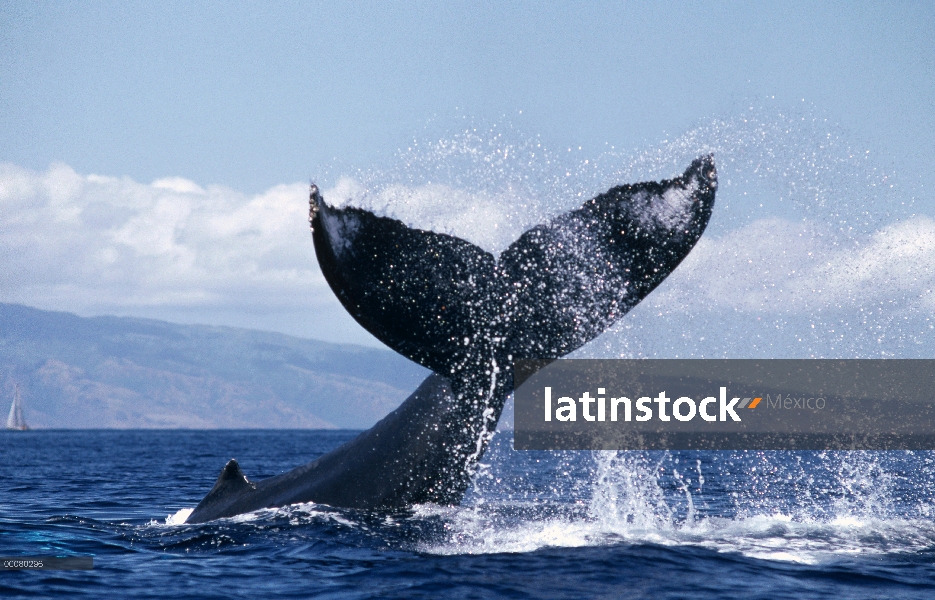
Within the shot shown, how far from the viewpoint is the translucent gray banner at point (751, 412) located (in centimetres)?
6519

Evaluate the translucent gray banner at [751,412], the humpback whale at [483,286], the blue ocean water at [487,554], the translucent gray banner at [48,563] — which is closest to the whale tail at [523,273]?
the humpback whale at [483,286]

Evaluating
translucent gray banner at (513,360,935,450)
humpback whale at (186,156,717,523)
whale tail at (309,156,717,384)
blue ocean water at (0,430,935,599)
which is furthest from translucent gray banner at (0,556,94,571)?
translucent gray banner at (513,360,935,450)

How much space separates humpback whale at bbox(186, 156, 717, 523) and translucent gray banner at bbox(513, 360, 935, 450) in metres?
48.8

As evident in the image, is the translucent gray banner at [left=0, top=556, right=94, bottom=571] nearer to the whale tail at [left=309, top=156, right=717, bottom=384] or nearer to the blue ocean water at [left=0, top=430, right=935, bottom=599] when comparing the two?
the blue ocean water at [left=0, top=430, right=935, bottom=599]

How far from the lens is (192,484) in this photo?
20812 mm

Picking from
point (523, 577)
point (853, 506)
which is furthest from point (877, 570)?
point (853, 506)

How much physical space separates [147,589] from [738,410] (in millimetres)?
111083

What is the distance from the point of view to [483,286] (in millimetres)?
7043

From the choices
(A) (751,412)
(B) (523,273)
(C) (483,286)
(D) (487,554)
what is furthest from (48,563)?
(A) (751,412)

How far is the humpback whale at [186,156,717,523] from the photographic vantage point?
658cm

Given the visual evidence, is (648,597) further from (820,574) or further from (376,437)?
(376,437)

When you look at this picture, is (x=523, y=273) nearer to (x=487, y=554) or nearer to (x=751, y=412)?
(x=487, y=554)

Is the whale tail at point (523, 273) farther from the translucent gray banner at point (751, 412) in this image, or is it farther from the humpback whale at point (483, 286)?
the translucent gray banner at point (751, 412)

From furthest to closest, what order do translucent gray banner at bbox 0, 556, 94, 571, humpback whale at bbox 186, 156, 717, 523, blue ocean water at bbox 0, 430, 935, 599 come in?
translucent gray banner at bbox 0, 556, 94, 571
blue ocean water at bbox 0, 430, 935, 599
humpback whale at bbox 186, 156, 717, 523
